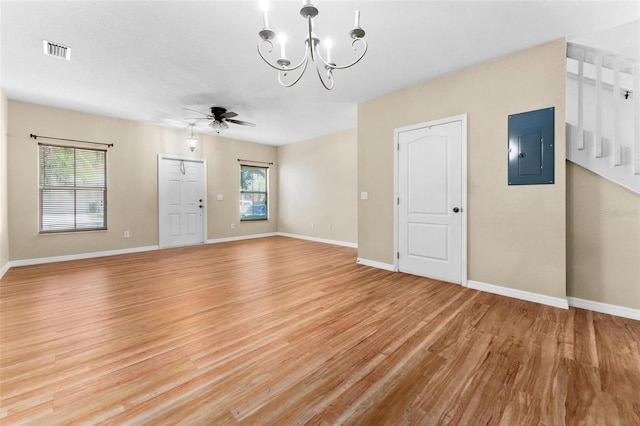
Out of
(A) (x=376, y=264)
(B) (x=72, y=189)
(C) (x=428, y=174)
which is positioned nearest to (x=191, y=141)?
(B) (x=72, y=189)

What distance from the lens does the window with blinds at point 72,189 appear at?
4.62 m

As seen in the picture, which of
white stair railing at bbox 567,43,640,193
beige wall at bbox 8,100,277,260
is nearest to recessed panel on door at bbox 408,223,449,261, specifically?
white stair railing at bbox 567,43,640,193

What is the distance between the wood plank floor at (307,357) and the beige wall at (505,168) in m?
0.39

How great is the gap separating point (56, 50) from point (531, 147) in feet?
16.9

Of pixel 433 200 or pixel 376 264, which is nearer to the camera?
pixel 433 200

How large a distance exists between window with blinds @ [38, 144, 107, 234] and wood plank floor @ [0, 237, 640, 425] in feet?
6.36

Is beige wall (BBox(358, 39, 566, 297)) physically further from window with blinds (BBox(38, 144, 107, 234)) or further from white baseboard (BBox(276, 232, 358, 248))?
window with blinds (BBox(38, 144, 107, 234))

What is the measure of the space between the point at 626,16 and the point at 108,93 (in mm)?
6114

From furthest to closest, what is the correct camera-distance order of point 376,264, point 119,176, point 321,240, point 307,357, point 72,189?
point 321,240 → point 119,176 → point 72,189 → point 376,264 → point 307,357

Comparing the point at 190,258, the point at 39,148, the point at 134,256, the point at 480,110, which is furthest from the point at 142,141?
the point at 480,110

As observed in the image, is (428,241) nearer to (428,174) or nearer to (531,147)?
(428,174)

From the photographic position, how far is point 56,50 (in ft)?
9.21

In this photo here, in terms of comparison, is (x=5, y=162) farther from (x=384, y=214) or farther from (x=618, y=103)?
(x=618, y=103)

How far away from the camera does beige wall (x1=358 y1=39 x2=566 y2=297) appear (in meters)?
2.69
